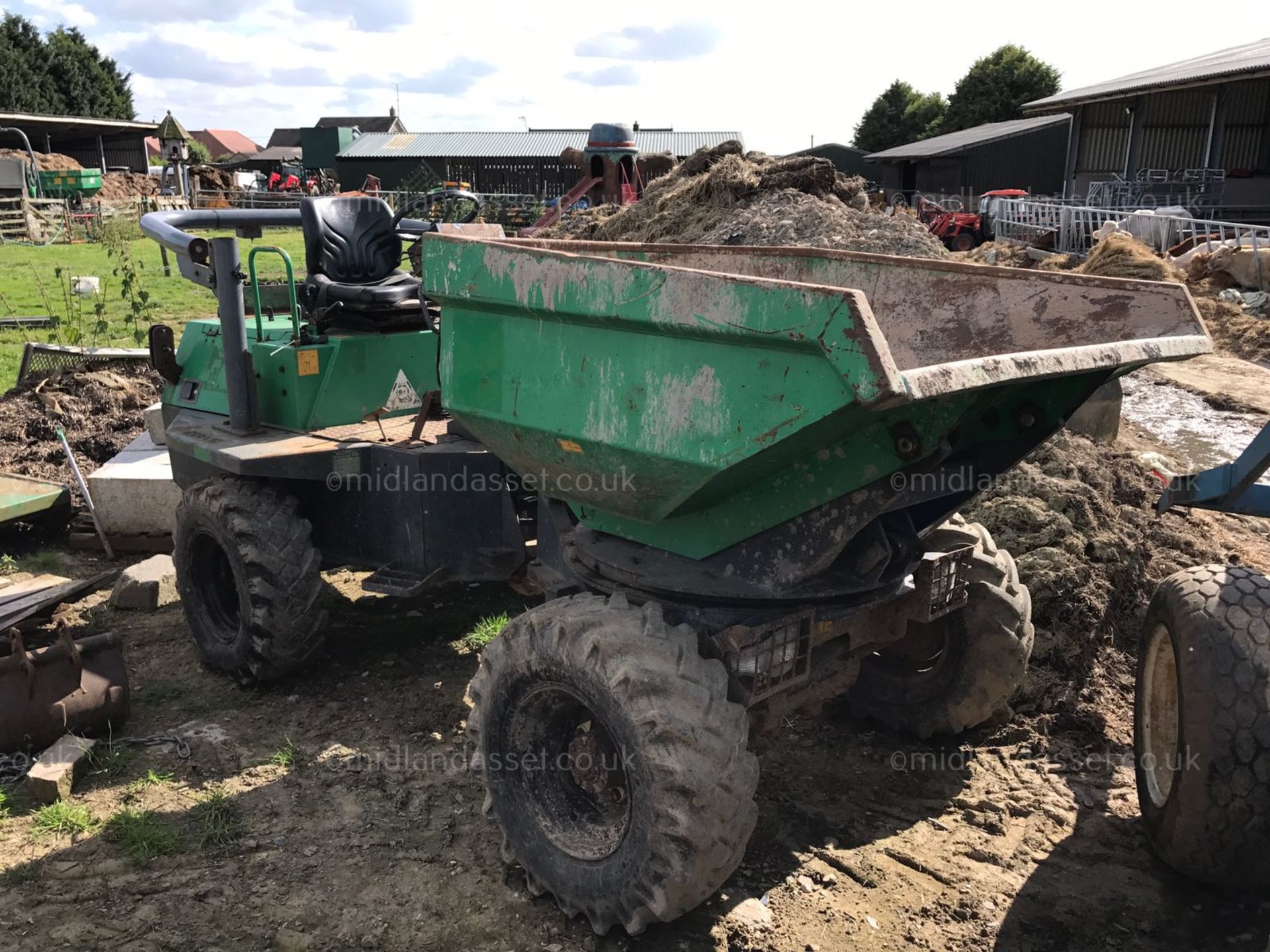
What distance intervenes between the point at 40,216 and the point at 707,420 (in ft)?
90.3

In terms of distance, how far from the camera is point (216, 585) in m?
4.61

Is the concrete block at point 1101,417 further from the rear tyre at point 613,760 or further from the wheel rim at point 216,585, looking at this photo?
the wheel rim at point 216,585

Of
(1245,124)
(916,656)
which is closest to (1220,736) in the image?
(916,656)

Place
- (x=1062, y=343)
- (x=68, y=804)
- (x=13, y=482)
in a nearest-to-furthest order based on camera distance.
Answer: (x=1062, y=343), (x=68, y=804), (x=13, y=482)

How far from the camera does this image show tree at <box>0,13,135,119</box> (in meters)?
44.3

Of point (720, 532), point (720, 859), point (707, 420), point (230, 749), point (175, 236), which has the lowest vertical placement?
point (230, 749)

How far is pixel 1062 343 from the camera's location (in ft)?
10.1

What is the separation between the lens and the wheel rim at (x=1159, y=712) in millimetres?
3145

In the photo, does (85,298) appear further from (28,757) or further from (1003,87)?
(1003,87)

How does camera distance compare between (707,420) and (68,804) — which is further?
(68,804)

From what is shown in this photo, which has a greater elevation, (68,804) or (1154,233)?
(1154,233)

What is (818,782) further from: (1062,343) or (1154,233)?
(1154,233)

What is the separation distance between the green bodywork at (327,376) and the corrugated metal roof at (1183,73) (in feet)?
61.6

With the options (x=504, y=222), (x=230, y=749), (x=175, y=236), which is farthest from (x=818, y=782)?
(x=504, y=222)
